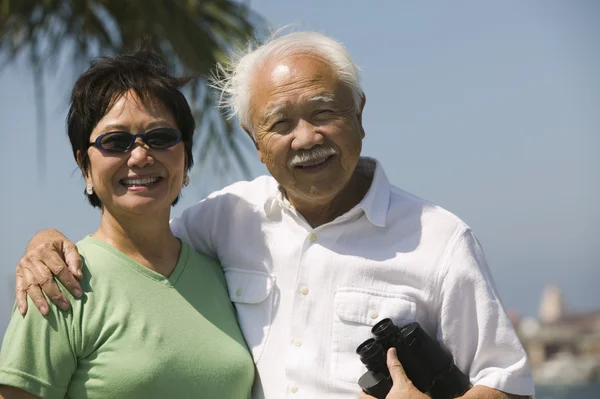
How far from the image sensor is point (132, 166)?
9.11 feet

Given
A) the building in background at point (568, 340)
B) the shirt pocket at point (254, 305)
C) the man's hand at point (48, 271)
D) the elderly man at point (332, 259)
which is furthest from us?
the building in background at point (568, 340)

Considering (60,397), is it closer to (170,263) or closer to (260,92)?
(170,263)

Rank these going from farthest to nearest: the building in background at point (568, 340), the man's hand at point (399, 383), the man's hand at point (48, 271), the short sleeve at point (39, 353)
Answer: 1. the building in background at point (568, 340)
2. the man's hand at point (399, 383)
3. the man's hand at point (48, 271)
4. the short sleeve at point (39, 353)

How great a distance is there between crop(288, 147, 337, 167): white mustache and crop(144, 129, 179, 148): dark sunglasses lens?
0.43 meters

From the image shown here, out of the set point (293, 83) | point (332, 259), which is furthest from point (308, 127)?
point (332, 259)

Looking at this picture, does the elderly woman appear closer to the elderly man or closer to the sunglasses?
the sunglasses

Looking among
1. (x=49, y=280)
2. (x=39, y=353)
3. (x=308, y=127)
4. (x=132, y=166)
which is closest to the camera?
(x=39, y=353)

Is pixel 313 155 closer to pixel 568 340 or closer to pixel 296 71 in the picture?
pixel 296 71

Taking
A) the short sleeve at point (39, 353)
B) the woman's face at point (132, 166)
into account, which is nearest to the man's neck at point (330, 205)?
the woman's face at point (132, 166)

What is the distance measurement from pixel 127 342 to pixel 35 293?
1.05 ft

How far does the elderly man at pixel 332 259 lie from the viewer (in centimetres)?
275

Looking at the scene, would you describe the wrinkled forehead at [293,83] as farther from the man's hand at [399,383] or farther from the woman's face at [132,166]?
the man's hand at [399,383]

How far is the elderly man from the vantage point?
275cm

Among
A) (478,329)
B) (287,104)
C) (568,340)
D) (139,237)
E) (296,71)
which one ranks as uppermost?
(296,71)
